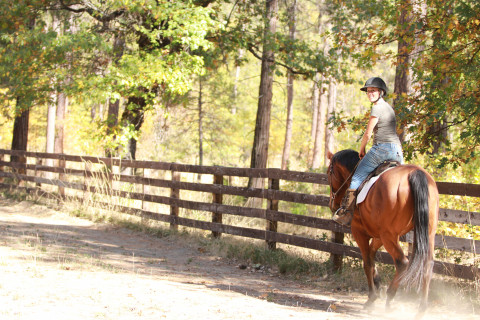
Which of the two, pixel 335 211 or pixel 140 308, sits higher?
pixel 335 211

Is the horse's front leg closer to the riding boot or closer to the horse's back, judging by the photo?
the riding boot

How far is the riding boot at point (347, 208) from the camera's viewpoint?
6711mm

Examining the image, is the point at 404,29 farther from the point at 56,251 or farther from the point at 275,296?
the point at 56,251

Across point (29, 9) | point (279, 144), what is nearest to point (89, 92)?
point (29, 9)

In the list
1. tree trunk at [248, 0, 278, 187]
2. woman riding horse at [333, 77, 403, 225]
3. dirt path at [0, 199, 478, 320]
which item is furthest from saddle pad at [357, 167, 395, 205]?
tree trunk at [248, 0, 278, 187]

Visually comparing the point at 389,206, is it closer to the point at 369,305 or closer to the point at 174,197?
the point at 369,305

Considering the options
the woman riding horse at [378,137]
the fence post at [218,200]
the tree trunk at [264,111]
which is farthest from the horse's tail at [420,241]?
the tree trunk at [264,111]

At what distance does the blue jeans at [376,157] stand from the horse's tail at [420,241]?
76cm

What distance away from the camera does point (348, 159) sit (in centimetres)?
716

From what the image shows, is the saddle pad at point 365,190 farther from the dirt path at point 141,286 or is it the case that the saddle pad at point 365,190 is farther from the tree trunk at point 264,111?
the tree trunk at point 264,111

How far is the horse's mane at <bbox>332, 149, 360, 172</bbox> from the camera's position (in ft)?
23.3

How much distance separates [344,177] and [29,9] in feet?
39.6

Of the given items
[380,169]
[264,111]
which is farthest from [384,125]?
[264,111]

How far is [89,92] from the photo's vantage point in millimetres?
13273
